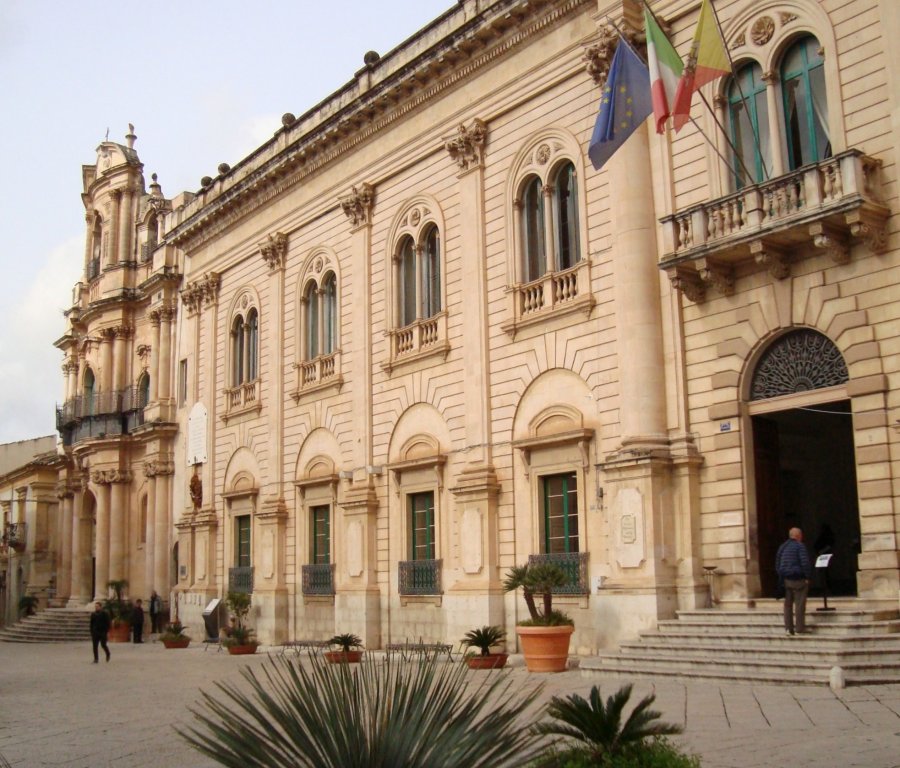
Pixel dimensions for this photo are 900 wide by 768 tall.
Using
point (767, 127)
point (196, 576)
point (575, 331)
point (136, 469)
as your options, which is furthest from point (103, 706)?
point (136, 469)

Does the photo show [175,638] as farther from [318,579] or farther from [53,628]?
[53,628]

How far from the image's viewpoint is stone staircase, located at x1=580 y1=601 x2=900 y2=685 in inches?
504

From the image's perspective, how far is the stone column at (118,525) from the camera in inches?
1503

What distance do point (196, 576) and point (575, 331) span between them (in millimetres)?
17016

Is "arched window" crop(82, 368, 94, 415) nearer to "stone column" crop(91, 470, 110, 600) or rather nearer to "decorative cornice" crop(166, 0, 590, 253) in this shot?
"stone column" crop(91, 470, 110, 600)

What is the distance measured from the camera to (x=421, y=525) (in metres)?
23.1

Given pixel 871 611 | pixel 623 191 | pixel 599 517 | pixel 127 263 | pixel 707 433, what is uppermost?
pixel 127 263

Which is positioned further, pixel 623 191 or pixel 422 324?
pixel 422 324

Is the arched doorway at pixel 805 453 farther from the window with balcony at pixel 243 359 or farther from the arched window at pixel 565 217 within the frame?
the window with balcony at pixel 243 359

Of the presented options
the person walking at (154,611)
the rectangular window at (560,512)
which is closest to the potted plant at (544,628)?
the rectangular window at (560,512)

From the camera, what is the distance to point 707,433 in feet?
55.9

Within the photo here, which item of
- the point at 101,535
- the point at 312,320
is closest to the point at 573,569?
the point at 312,320

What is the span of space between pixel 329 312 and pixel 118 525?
1583 centimetres

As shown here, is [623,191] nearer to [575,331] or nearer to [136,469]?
[575,331]
